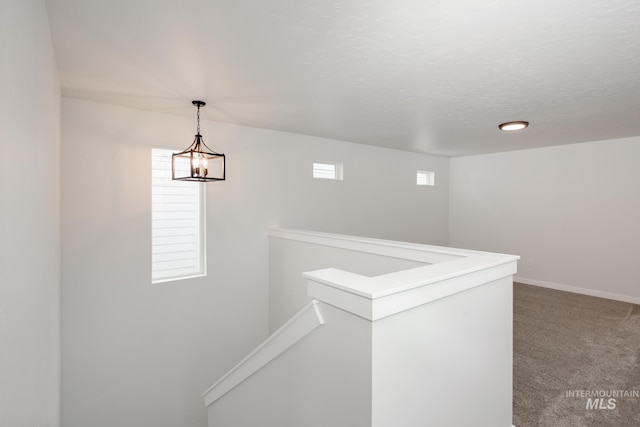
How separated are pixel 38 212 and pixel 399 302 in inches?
67.0

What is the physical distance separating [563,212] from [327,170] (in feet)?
13.0

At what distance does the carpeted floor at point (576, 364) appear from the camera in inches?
89.5

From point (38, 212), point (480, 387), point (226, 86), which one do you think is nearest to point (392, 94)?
point (226, 86)

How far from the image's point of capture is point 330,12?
5.24 ft

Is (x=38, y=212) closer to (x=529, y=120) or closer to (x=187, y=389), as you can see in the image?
(x=187, y=389)

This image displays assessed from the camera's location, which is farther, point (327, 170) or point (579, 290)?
point (579, 290)

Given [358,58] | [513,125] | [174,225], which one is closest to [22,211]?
[358,58]

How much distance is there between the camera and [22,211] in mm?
1115

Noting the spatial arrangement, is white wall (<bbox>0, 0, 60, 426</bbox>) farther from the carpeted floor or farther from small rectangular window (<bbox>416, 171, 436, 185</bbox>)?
small rectangular window (<bbox>416, 171, 436, 185</bbox>)
